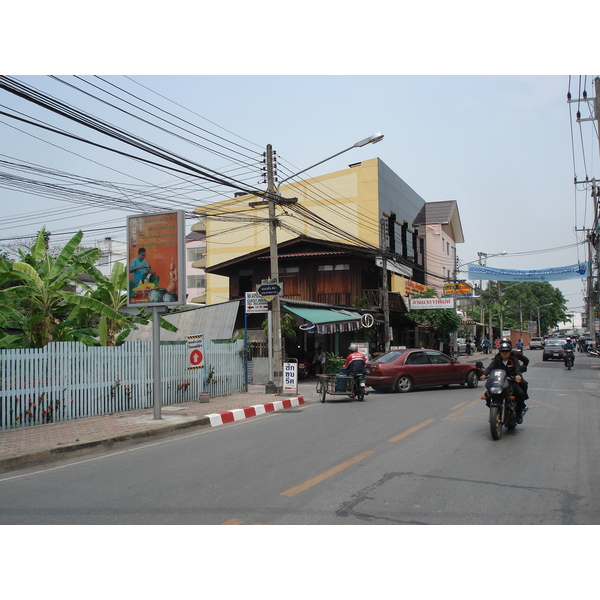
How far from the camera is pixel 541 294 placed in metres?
106

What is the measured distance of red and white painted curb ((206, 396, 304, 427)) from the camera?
12.2m

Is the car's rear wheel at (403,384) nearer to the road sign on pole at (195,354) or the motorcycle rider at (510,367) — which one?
the road sign on pole at (195,354)

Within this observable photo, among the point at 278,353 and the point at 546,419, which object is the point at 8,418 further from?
the point at 546,419

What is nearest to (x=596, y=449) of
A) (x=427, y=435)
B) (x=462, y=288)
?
(x=427, y=435)

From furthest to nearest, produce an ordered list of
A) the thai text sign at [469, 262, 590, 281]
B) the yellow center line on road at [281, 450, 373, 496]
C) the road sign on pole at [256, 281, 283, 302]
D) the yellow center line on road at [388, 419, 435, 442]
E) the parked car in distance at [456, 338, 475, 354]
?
the parked car in distance at [456, 338, 475, 354], the thai text sign at [469, 262, 590, 281], the road sign on pole at [256, 281, 283, 302], the yellow center line on road at [388, 419, 435, 442], the yellow center line on road at [281, 450, 373, 496]

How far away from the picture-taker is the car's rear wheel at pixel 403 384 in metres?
17.8

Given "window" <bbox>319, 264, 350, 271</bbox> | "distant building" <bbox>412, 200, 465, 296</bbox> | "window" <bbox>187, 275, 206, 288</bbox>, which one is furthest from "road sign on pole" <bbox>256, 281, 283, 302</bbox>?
"window" <bbox>187, 275, 206, 288</bbox>

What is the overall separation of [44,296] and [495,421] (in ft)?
34.7

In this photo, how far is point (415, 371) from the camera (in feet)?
59.4

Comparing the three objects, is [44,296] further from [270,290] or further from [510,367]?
[510,367]

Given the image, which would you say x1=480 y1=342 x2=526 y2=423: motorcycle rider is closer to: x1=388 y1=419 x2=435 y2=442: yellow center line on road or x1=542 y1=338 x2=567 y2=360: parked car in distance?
x1=388 y1=419 x2=435 y2=442: yellow center line on road

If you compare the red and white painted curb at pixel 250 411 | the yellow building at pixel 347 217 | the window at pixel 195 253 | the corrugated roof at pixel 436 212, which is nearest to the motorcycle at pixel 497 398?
the red and white painted curb at pixel 250 411

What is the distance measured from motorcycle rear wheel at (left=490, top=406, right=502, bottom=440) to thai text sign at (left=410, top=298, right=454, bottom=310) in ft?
80.1

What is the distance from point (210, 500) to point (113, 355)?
753 cm
